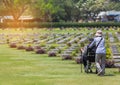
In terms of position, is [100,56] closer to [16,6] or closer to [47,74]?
[47,74]

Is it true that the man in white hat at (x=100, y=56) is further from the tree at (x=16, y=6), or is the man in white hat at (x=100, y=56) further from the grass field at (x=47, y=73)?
the tree at (x=16, y=6)

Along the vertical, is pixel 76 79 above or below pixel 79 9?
above

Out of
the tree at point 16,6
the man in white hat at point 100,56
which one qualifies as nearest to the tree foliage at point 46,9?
the tree at point 16,6

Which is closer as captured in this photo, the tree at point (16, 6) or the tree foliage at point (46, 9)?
the tree at point (16, 6)

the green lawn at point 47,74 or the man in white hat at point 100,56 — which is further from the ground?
the man in white hat at point 100,56

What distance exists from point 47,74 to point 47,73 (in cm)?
31

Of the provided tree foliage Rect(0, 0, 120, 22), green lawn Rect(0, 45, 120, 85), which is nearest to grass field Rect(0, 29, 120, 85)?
green lawn Rect(0, 45, 120, 85)

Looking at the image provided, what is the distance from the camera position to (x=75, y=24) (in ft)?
262

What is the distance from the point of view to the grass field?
Result: 15510 millimetres

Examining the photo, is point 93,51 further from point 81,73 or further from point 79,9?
point 79,9

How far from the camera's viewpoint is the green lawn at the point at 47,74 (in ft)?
50.9

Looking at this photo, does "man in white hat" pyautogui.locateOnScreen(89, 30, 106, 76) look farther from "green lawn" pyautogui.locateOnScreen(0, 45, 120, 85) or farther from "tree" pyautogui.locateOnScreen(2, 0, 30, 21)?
"tree" pyautogui.locateOnScreen(2, 0, 30, 21)

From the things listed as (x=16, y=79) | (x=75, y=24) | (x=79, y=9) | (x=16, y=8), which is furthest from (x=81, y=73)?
(x=79, y=9)

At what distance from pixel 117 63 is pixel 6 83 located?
22.4 feet
